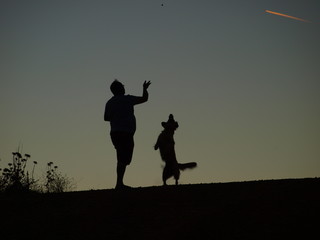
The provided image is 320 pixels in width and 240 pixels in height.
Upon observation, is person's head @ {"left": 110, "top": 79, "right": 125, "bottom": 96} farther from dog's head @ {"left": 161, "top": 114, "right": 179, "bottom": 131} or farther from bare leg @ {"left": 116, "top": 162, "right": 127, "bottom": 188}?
dog's head @ {"left": 161, "top": 114, "right": 179, "bottom": 131}

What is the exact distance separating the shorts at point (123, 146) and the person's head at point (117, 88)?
0.86 m

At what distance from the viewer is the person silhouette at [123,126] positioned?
10688 mm

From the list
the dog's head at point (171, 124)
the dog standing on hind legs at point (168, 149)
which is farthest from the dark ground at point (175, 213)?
the dog's head at point (171, 124)

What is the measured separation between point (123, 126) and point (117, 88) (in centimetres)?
87

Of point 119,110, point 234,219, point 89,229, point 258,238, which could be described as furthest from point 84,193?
point 258,238

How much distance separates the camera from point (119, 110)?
10.7 m

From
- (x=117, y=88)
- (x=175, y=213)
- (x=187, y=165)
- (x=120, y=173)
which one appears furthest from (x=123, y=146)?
(x=187, y=165)

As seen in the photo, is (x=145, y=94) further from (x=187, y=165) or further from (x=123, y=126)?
(x=187, y=165)

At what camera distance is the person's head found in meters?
11.1

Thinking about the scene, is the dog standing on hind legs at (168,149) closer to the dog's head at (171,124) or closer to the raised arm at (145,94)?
the dog's head at (171,124)

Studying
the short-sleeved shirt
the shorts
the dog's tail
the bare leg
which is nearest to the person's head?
the short-sleeved shirt

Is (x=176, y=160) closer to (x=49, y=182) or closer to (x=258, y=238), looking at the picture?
(x=49, y=182)

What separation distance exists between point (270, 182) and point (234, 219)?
11.0 ft

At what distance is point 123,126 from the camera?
1066cm
